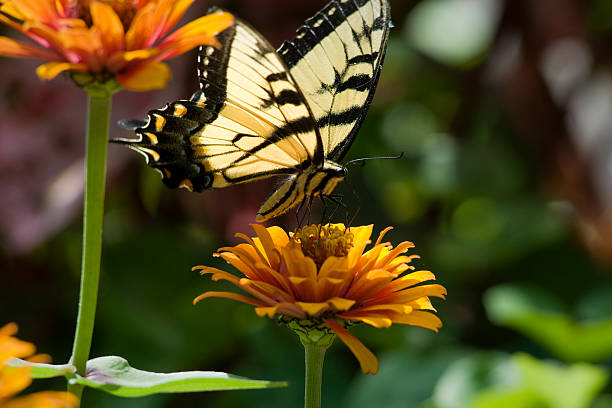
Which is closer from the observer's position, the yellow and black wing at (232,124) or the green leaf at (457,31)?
the yellow and black wing at (232,124)

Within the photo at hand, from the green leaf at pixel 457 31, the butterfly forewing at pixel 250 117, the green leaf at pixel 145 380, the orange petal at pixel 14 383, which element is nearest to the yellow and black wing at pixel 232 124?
the butterfly forewing at pixel 250 117

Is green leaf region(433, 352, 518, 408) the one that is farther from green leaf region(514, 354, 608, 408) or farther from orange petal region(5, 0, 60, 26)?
orange petal region(5, 0, 60, 26)

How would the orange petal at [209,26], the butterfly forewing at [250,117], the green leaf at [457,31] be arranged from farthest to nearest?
1. the green leaf at [457,31]
2. the butterfly forewing at [250,117]
3. the orange petal at [209,26]

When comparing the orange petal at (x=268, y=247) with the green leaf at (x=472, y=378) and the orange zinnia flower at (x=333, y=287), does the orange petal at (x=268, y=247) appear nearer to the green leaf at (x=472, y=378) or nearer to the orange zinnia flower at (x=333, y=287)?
Result: the orange zinnia flower at (x=333, y=287)

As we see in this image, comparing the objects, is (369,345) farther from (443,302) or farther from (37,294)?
(37,294)

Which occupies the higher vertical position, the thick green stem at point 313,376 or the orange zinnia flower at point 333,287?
the orange zinnia flower at point 333,287

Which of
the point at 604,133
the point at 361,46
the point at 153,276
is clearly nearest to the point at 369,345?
the point at 153,276

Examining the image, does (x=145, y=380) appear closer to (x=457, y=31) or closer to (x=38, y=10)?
(x=38, y=10)

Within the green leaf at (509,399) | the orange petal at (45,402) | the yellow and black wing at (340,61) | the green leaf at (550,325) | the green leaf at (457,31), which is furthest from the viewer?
the green leaf at (457,31)

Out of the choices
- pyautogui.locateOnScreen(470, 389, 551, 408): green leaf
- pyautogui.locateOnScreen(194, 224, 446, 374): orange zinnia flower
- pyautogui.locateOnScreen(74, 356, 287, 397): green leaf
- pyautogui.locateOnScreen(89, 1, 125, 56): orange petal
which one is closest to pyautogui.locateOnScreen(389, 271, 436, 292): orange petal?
pyautogui.locateOnScreen(194, 224, 446, 374): orange zinnia flower
